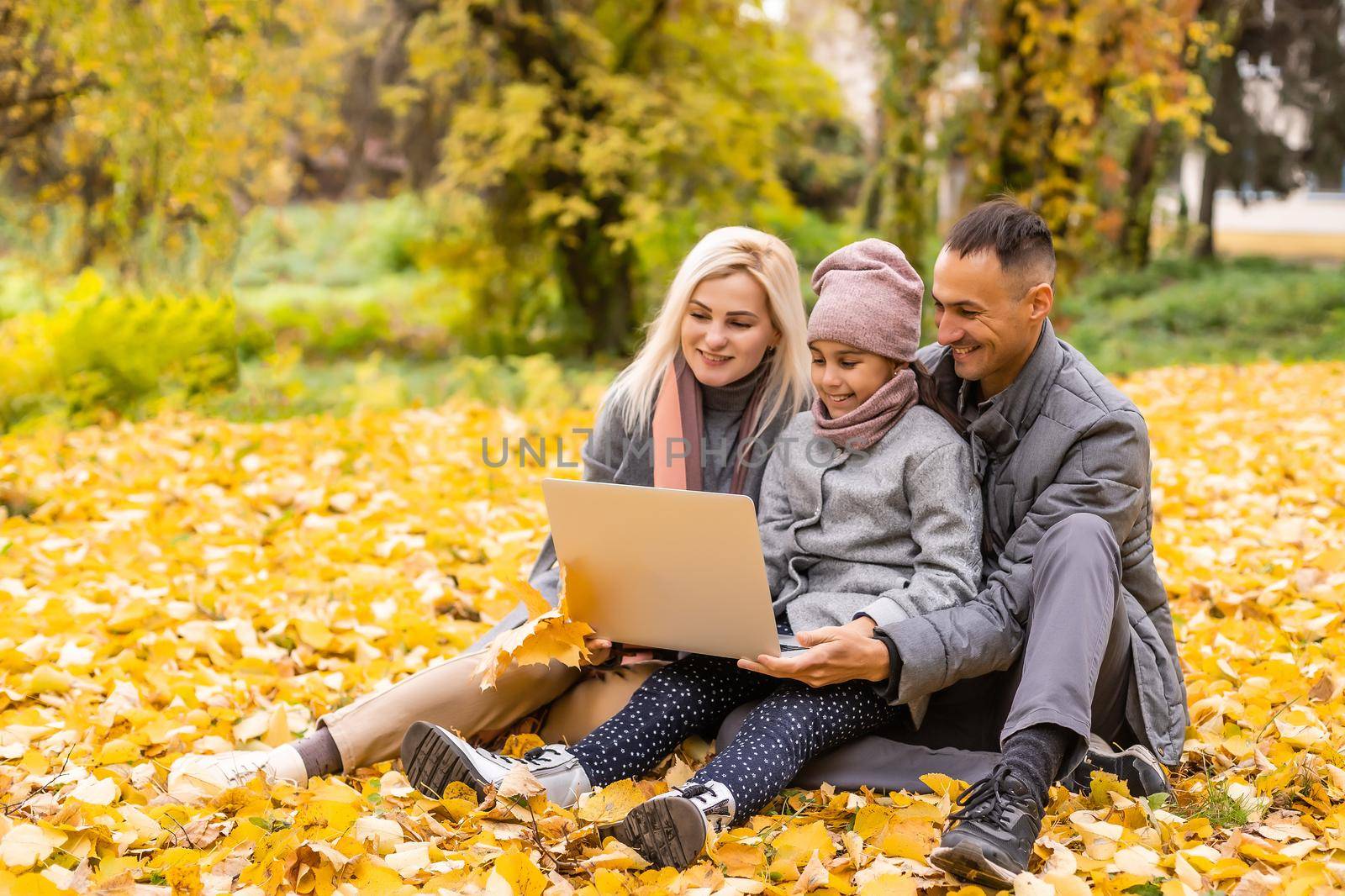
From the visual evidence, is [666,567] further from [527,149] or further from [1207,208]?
[1207,208]

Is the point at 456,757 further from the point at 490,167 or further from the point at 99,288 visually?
the point at 490,167

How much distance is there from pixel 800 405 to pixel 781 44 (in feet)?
24.3

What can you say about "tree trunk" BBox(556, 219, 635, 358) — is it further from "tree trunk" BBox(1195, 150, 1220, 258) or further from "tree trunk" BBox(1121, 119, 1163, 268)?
"tree trunk" BBox(1195, 150, 1220, 258)

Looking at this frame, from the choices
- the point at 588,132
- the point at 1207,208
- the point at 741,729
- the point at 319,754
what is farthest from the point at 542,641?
the point at 1207,208

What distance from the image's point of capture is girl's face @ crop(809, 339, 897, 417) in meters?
2.40

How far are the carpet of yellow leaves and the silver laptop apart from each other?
32 cm

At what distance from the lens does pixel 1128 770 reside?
7.20 ft

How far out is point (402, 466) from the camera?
5211 millimetres

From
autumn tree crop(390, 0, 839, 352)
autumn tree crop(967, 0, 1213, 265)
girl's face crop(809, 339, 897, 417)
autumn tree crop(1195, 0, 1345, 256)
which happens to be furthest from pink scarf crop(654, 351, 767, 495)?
autumn tree crop(1195, 0, 1345, 256)

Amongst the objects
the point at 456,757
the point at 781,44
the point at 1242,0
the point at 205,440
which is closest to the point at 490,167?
the point at 781,44

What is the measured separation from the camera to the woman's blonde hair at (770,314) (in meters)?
2.64

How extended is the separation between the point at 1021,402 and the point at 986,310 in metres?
0.20

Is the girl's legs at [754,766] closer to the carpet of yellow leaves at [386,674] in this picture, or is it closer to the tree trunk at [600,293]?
the carpet of yellow leaves at [386,674]

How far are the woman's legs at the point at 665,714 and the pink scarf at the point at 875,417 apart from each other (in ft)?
1.76
